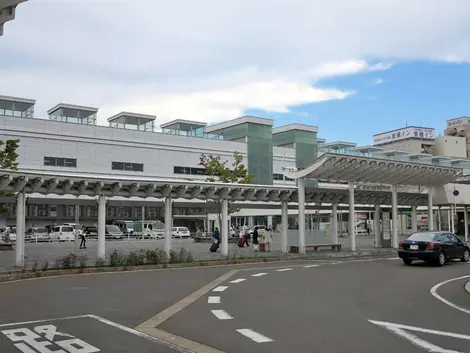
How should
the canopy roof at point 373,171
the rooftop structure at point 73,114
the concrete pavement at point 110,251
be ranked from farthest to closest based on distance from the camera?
the rooftop structure at point 73,114, the canopy roof at point 373,171, the concrete pavement at point 110,251

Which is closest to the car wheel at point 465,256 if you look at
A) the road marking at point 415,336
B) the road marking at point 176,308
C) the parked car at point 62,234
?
the road marking at point 176,308

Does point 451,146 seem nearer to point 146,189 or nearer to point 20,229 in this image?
point 146,189

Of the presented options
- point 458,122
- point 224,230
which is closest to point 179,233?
point 224,230

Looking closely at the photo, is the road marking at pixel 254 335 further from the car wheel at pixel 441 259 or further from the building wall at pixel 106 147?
the building wall at pixel 106 147

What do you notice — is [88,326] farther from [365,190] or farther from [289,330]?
[365,190]

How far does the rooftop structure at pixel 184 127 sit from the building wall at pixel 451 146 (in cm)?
5190

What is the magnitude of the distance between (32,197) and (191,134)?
27614 mm

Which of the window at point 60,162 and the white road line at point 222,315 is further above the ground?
the window at point 60,162

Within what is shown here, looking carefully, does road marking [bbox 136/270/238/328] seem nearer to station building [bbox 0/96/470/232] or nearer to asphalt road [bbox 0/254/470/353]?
asphalt road [bbox 0/254/470/353]

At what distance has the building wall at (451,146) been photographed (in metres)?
104

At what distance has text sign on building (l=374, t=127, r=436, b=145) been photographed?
355 ft

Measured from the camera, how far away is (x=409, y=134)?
108125mm

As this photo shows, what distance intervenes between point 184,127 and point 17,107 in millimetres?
23412

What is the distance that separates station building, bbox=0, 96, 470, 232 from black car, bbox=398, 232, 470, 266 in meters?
34.0
